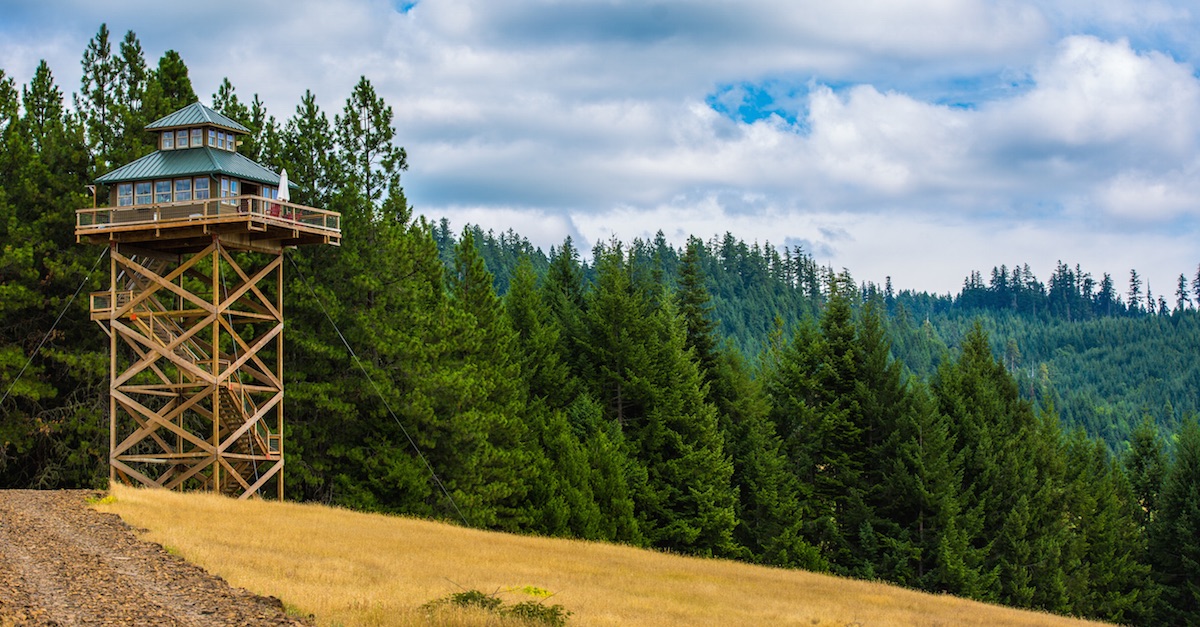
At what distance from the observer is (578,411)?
Answer: 6028 centimetres

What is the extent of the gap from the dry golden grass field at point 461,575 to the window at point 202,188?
10.3 metres

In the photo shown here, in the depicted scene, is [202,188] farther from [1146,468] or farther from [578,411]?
[1146,468]

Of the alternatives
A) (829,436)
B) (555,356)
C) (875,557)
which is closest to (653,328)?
(555,356)

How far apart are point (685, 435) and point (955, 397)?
1658 cm

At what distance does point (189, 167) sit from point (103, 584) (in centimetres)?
2297

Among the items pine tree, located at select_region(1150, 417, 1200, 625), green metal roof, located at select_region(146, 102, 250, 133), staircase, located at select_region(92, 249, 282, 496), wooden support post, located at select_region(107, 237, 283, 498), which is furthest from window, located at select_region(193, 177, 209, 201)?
pine tree, located at select_region(1150, 417, 1200, 625)

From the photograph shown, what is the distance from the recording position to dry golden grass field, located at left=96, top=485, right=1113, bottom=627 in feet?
72.2

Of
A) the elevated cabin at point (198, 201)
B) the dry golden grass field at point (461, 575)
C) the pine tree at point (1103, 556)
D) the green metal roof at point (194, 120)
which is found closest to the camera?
the dry golden grass field at point (461, 575)

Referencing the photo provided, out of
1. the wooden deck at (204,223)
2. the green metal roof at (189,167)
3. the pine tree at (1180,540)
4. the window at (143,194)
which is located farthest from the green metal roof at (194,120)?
the pine tree at (1180,540)

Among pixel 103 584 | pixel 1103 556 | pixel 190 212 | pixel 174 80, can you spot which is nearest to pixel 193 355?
pixel 190 212

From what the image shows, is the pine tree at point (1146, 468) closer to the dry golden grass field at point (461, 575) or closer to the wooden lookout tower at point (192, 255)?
the dry golden grass field at point (461, 575)

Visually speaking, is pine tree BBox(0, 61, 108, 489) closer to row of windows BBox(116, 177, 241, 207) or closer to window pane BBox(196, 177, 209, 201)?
row of windows BBox(116, 177, 241, 207)

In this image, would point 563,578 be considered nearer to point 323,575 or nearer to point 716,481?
point 323,575

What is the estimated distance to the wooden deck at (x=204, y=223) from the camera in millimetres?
38188
